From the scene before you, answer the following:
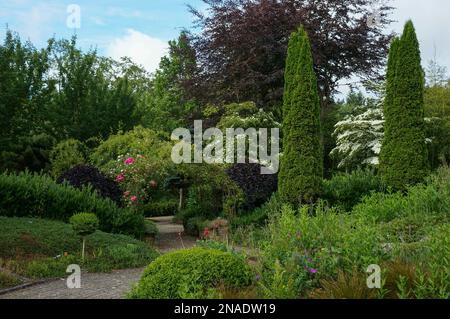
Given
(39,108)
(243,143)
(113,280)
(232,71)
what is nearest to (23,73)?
(39,108)

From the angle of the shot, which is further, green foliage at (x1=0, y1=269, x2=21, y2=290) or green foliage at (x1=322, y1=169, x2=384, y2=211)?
green foliage at (x1=322, y1=169, x2=384, y2=211)

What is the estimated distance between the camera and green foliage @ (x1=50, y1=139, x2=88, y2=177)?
17.5m

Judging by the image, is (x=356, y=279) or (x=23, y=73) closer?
(x=356, y=279)

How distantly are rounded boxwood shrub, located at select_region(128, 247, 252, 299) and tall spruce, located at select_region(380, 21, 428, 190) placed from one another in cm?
824

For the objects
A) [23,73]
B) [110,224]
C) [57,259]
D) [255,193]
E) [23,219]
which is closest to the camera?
[57,259]

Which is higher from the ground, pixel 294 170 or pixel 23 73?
pixel 23 73

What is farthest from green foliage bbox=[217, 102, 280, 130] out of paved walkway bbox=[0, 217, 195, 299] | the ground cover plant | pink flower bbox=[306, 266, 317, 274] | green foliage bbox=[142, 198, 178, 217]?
pink flower bbox=[306, 266, 317, 274]

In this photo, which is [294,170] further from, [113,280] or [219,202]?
[113,280]

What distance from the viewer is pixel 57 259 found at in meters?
8.62

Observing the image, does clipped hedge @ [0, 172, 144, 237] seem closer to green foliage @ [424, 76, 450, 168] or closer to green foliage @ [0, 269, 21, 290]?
green foliage @ [0, 269, 21, 290]

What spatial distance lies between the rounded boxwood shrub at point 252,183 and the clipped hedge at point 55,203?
292 centimetres

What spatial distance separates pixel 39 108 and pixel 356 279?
57.4ft

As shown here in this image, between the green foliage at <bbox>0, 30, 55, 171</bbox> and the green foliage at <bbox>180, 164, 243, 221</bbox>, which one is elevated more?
the green foliage at <bbox>0, 30, 55, 171</bbox>

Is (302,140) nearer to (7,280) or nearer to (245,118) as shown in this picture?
(245,118)
